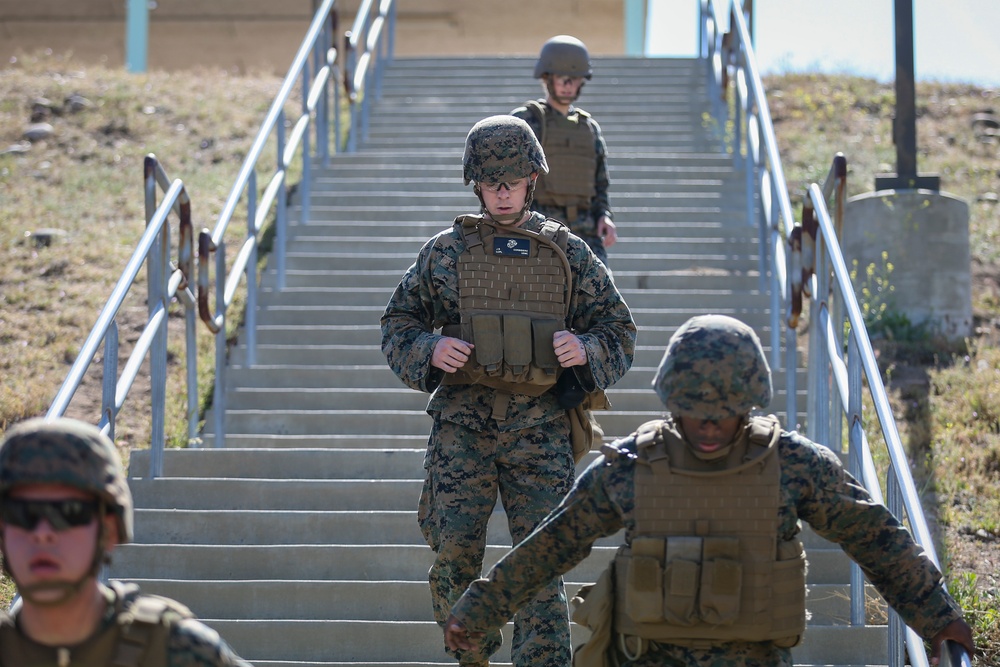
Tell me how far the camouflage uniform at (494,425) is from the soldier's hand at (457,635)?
2.46 ft

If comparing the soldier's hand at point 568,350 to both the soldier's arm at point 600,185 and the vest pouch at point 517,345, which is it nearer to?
the vest pouch at point 517,345

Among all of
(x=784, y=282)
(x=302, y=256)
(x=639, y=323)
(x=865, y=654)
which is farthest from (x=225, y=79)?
(x=865, y=654)

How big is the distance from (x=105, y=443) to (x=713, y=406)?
137 cm

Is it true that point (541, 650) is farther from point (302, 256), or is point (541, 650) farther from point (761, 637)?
point (302, 256)

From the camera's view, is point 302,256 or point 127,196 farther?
point 127,196

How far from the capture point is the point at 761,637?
3447 mm

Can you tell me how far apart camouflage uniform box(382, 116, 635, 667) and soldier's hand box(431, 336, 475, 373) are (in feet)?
0.14

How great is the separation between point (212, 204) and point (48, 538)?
30.2 feet

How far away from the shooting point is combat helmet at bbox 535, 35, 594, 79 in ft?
21.4

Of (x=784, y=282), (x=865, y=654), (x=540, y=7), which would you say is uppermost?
(x=540, y=7)

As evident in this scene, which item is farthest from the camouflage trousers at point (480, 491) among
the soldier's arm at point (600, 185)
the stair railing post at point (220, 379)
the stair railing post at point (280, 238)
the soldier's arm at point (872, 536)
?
the stair railing post at point (280, 238)

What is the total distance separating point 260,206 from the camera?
8148 millimetres

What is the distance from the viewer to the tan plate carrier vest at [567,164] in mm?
6465

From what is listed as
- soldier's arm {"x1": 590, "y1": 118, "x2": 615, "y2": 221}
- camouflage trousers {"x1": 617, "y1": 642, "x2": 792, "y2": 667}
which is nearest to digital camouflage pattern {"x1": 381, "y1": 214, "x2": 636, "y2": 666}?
camouflage trousers {"x1": 617, "y1": 642, "x2": 792, "y2": 667}
